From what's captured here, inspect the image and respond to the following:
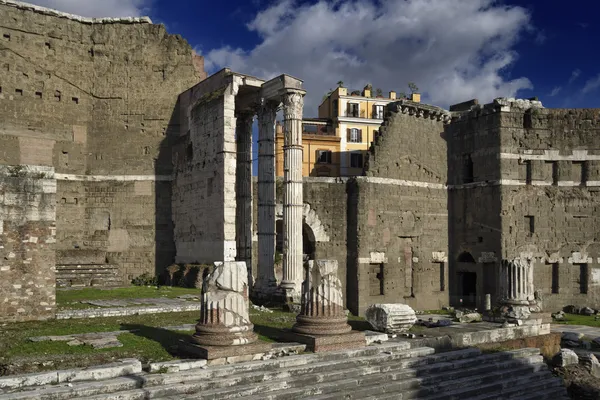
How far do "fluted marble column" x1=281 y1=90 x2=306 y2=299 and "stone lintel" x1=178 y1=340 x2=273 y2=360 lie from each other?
787 cm

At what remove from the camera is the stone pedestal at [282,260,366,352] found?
11.2 meters

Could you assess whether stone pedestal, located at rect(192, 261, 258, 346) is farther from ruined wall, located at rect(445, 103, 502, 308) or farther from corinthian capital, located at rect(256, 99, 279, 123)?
ruined wall, located at rect(445, 103, 502, 308)

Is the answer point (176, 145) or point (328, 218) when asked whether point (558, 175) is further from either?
→ point (176, 145)

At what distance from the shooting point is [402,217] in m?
25.0

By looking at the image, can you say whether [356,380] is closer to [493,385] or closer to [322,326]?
[322,326]

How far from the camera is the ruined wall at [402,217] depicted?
23.6 m

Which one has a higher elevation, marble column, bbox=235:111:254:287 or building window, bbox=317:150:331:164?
building window, bbox=317:150:331:164

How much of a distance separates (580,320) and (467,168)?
7795 millimetres

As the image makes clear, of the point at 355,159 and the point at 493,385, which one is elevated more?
the point at 355,159

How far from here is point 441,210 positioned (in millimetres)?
26547

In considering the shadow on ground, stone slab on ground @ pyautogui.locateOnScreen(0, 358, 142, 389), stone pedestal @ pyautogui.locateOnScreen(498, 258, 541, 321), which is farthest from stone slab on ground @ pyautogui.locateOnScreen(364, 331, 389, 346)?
stone slab on ground @ pyautogui.locateOnScreen(0, 358, 142, 389)

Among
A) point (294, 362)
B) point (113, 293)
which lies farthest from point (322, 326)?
point (113, 293)

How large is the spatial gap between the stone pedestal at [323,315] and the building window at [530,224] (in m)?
16.0

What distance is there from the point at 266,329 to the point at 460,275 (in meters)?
15.7
